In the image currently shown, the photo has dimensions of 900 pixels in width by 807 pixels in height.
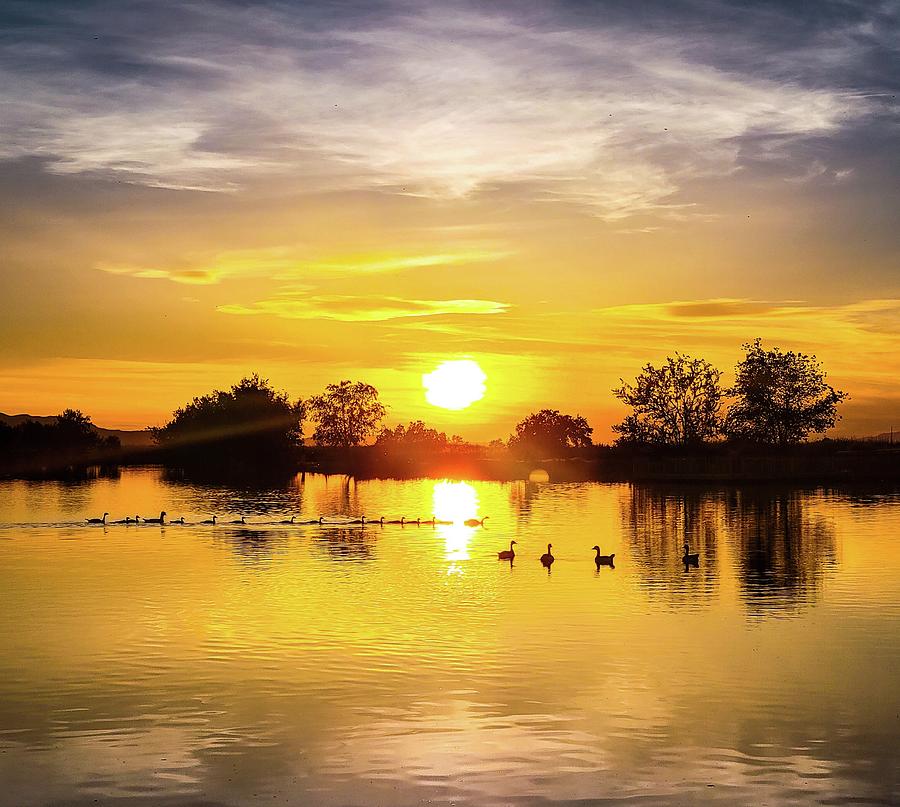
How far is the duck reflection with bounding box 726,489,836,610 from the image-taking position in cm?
3753

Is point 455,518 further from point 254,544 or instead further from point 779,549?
point 779,549

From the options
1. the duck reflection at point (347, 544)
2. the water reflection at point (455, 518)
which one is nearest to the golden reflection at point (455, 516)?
the water reflection at point (455, 518)

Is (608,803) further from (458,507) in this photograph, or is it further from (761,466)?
(761,466)

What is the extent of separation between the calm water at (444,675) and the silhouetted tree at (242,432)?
374 feet

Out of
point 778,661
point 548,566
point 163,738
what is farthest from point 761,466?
point 163,738

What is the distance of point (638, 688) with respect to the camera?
2270 cm

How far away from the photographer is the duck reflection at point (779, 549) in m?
37.5

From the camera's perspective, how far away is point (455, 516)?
77.1m

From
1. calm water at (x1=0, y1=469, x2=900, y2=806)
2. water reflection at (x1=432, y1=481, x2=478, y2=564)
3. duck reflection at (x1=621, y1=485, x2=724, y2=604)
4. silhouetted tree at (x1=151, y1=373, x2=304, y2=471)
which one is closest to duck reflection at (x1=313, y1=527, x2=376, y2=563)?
calm water at (x1=0, y1=469, x2=900, y2=806)

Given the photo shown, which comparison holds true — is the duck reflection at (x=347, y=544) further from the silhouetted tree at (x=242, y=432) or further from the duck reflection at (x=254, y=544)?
the silhouetted tree at (x=242, y=432)

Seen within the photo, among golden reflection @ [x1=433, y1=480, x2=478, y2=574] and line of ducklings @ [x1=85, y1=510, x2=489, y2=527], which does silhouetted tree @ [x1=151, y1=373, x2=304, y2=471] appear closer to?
golden reflection @ [x1=433, y1=480, x2=478, y2=574]

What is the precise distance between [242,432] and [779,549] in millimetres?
122845

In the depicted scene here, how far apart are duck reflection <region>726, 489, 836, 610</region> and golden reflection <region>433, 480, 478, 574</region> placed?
11702 millimetres

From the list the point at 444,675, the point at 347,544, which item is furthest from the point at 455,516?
the point at 444,675
